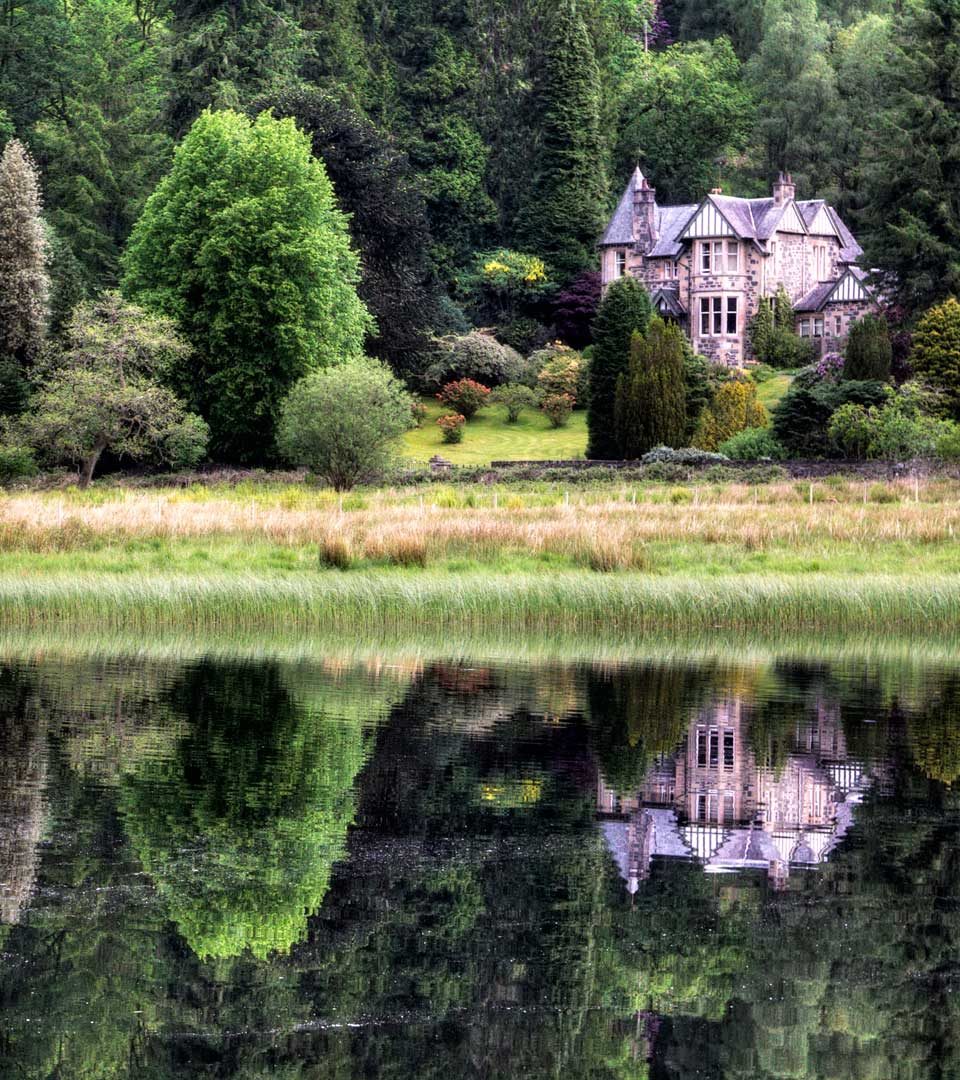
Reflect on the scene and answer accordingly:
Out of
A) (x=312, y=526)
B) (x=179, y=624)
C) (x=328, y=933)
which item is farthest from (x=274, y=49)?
(x=328, y=933)

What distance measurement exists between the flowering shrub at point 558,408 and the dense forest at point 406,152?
5273mm

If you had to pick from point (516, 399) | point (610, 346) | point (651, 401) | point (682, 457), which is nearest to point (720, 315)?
point (516, 399)

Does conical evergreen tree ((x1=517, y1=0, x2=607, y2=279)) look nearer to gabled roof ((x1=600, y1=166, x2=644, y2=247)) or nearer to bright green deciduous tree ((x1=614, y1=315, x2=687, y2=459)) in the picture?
gabled roof ((x1=600, y1=166, x2=644, y2=247))

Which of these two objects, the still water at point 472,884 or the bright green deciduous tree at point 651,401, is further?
the bright green deciduous tree at point 651,401

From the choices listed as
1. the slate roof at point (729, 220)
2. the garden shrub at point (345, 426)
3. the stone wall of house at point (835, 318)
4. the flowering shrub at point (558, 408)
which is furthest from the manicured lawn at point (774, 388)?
the garden shrub at point (345, 426)

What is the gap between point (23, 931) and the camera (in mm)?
11961

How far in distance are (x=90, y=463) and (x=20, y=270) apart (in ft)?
26.0

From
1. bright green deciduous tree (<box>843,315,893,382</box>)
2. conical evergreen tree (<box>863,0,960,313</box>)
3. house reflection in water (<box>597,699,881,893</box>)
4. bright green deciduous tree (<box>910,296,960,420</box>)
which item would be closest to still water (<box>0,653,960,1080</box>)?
house reflection in water (<box>597,699,881,893</box>)

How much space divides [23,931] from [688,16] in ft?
347

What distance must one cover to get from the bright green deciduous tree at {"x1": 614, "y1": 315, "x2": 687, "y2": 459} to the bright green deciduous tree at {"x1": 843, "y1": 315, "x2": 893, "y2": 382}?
18.2ft

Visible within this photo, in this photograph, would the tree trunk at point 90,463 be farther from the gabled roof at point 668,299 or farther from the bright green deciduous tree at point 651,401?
the gabled roof at point 668,299

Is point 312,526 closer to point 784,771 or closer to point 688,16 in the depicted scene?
point 784,771

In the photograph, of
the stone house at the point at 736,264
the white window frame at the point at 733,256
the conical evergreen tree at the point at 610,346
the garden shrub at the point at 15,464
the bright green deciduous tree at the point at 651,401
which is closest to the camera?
the garden shrub at the point at 15,464

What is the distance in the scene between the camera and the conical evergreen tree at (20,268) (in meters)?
58.0
